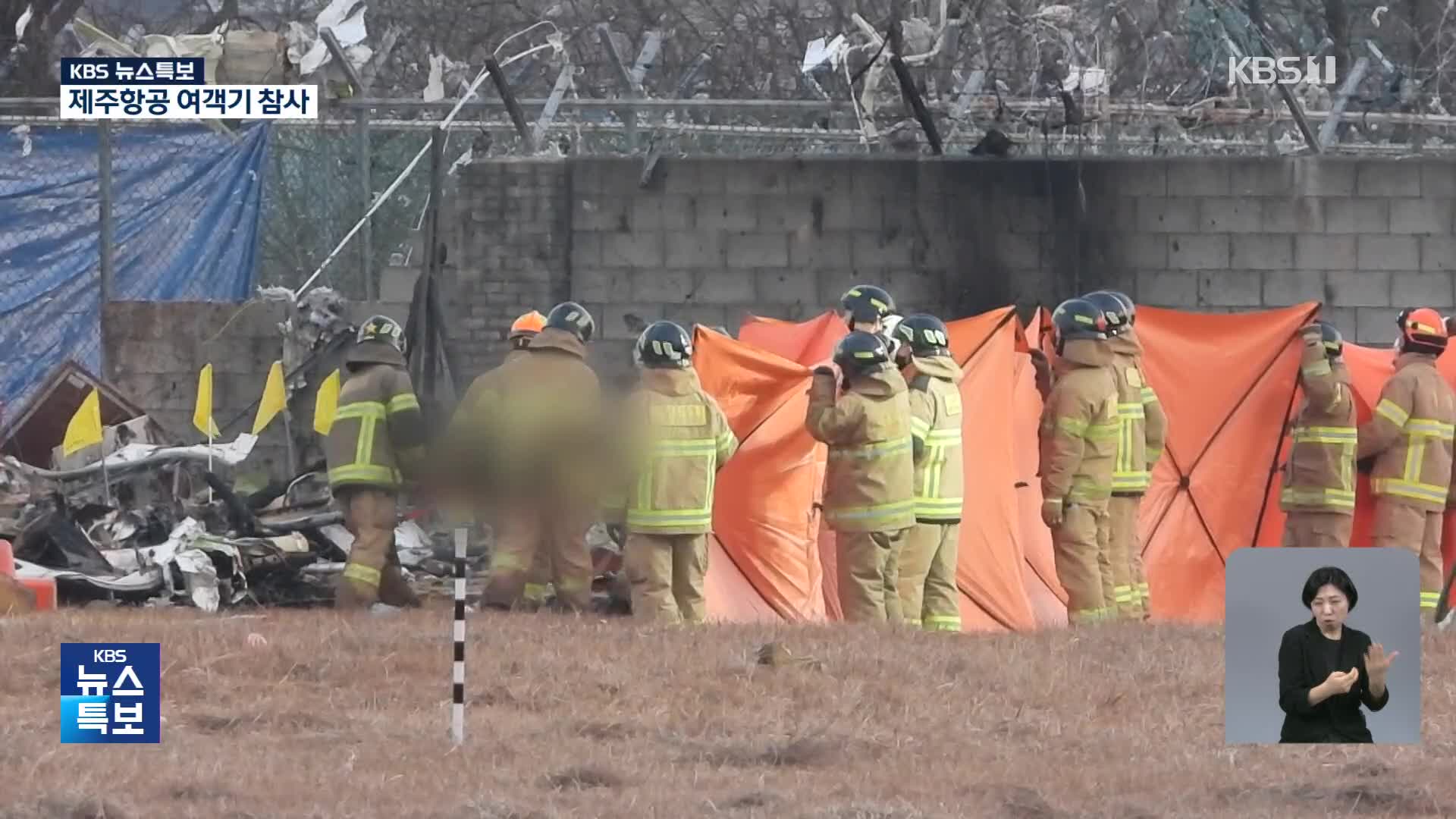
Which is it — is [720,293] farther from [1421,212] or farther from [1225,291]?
[1421,212]

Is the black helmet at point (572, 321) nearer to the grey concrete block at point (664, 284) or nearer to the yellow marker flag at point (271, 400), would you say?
the grey concrete block at point (664, 284)

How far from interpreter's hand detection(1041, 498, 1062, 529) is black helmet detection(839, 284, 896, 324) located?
130 cm

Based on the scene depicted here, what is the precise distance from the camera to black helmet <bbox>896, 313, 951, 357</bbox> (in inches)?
525

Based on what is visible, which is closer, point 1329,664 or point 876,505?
point 1329,664

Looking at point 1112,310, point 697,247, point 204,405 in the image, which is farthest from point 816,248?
point 204,405

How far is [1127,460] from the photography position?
1408 cm

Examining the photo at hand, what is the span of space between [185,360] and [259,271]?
0.80 metres

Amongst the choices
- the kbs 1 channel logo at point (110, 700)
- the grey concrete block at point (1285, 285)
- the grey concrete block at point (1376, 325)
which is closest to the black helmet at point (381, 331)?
the kbs 1 channel logo at point (110, 700)

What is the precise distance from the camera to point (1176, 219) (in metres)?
17.3

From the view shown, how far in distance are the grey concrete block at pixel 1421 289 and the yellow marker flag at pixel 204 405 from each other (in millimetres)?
7759

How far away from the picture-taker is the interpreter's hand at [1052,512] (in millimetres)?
13586

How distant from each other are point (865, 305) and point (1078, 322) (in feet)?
3.70

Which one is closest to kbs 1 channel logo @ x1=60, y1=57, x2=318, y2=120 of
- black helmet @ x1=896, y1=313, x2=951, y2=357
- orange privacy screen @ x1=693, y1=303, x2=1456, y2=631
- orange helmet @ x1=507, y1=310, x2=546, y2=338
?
orange privacy screen @ x1=693, y1=303, x2=1456, y2=631

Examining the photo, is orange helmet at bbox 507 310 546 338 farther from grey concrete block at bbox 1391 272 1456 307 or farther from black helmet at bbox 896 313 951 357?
grey concrete block at bbox 1391 272 1456 307
